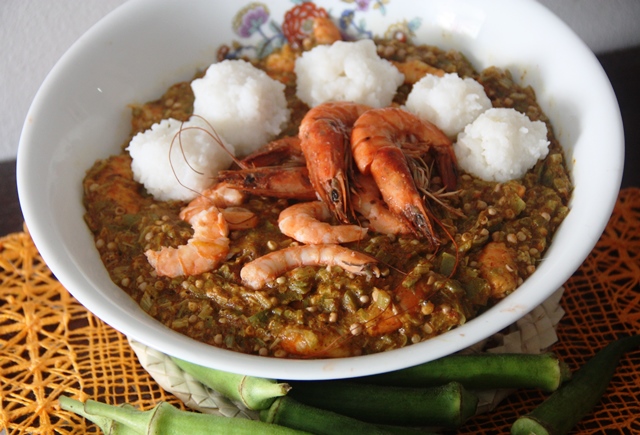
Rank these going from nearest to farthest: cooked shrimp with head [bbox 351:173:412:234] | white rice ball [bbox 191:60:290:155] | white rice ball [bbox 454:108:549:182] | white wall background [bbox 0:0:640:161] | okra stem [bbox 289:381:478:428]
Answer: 1. okra stem [bbox 289:381:478:428]
2. cooked shrimp with head [bbox 351:173:412:234]
3. white rice ball [bbox 454:108:549:182]
4. white rice ball [bbox 191:60:290:155]
5. white wall background [bbox 0:0:640:161]

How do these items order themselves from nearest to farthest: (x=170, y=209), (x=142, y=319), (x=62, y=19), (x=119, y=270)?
1. (x=142, y=319)
2. (x=119, y=270)
3. (x=170, y=209)
4. (x=62, y=19)

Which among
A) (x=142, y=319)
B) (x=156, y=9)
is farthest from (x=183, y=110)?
(x=142, y=319)

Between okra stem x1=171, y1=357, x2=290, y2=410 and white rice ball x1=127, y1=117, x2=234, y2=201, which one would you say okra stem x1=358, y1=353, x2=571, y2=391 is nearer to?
okra stem x1=171, y1=357, x2=290, y2=410

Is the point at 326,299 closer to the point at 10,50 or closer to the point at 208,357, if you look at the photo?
the point at 208,357

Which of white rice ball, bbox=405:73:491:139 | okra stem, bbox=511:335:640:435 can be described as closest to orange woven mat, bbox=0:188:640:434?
okra stem, bbox=511:335:640:435

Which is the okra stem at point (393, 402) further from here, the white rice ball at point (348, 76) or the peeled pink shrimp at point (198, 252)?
the white rice ball at point (348, 76)

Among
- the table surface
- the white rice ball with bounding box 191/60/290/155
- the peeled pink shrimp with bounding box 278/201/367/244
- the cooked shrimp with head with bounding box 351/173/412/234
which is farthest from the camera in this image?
the table surface
